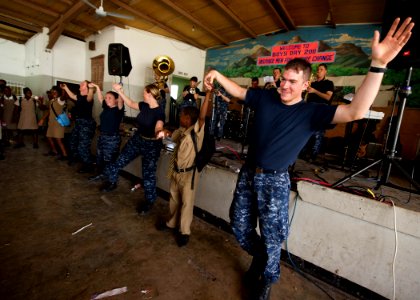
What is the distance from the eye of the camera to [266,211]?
6.16 ft

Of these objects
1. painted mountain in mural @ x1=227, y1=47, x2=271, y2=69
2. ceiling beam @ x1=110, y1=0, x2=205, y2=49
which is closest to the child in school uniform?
ceiling beam @ x1=110, y1=0, x2=205, y2=49

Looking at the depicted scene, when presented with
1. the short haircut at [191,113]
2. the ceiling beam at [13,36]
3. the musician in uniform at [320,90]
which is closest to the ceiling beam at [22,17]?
the ceiling beam at [13,36]

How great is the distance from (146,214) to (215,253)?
132 centimetres

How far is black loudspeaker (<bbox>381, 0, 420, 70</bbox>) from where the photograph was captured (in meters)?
2.07

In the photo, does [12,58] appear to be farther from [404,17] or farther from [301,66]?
[404,17]

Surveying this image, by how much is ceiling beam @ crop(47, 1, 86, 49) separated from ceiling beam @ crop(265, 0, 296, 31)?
6.12 m

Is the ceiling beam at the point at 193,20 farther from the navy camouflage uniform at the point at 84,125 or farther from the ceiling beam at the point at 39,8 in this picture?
the ceiling beam at the point at 39,8

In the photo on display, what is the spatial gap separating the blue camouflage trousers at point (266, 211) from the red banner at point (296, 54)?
7600mm

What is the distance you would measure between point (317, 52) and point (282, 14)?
1879 mm

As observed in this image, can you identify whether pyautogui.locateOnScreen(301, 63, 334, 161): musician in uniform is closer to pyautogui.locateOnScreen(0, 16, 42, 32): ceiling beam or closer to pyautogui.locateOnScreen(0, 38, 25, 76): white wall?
pyautogui.locateOnScreen(0, 16, 42, 32): ceiling beam

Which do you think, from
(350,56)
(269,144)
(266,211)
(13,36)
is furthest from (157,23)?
(13,36)

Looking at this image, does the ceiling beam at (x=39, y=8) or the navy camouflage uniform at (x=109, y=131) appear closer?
the navy camouflage uniform at (x=109, y=131)

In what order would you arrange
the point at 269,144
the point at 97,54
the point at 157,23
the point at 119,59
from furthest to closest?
the point at 97,54 < the point at 157,23 < the point at 119,59 < the point at 269,144

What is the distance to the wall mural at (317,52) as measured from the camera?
22.6ft
